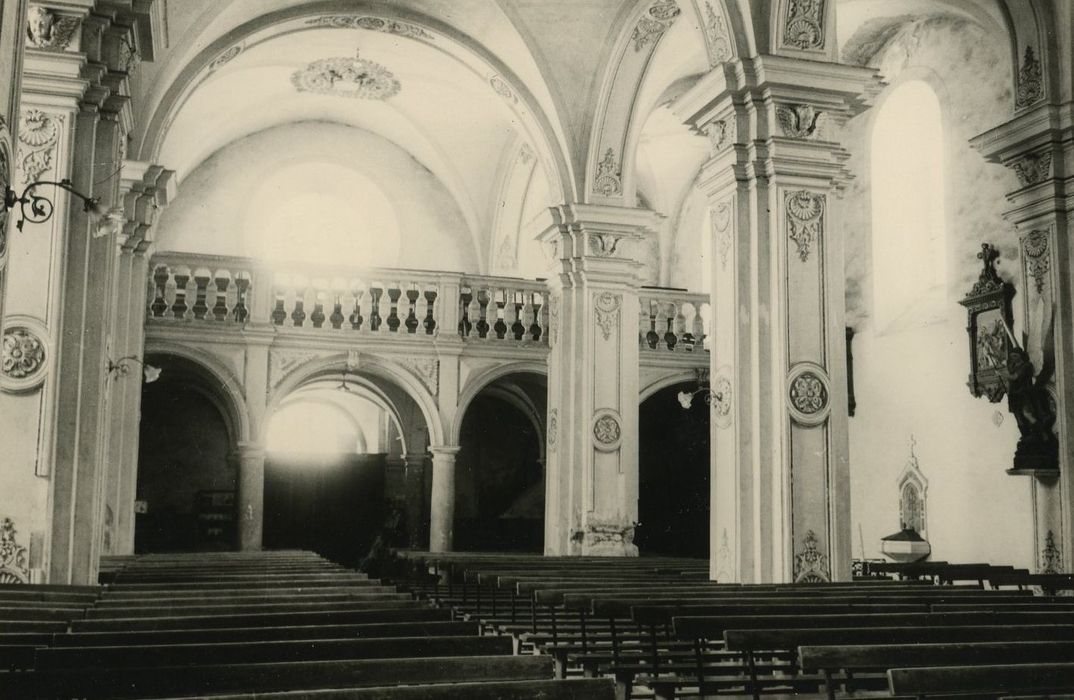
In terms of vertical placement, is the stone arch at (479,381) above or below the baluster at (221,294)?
below

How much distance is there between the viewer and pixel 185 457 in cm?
2330

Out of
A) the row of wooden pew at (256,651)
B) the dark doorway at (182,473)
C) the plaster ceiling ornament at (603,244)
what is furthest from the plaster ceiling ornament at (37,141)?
the dark doorway at (182,473)

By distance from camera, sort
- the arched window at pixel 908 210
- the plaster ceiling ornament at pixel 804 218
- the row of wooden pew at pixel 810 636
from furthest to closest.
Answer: the arched window at pixel 908 210 → the plaster ceiling ornament at pixel 804 218 → the row of wooden pew at pixel 810 636

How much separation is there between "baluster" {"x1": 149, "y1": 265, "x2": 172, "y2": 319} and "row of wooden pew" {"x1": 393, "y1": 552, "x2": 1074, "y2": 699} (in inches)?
407

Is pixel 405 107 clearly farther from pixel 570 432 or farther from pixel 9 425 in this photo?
pixel 9 425

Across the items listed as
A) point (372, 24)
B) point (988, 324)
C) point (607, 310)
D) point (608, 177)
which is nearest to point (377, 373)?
point (607, 310)

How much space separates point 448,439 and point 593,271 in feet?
15.2

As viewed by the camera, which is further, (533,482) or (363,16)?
(533,482)

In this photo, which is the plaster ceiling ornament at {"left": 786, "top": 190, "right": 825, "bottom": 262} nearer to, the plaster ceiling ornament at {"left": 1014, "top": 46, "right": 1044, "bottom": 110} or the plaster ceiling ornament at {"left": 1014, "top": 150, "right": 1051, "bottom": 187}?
the plaster ceiling ornament at {"left": 1014, "top": 150, "right": 1051, "bottom": 187}

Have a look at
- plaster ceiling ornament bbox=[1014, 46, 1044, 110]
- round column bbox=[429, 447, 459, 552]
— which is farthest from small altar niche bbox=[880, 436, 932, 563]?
round column bbox=[429, 447, 459, 552]

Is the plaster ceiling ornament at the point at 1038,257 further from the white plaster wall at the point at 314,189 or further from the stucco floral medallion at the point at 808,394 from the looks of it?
the white plaster wall at the point at 314,189

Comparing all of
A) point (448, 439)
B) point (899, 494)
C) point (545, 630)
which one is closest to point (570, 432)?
point (448, 439)

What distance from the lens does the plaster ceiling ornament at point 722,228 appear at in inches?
431

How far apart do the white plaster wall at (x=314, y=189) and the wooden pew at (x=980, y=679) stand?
21575 millimetres
